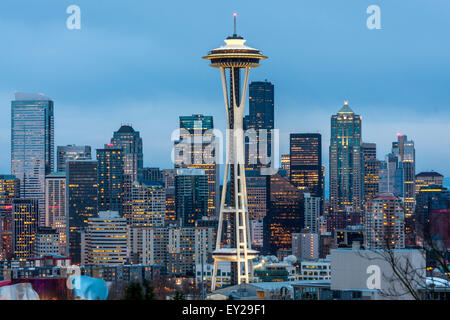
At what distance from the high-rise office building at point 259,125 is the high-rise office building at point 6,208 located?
20.6 metres

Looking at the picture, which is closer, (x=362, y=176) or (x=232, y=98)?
(x=232, y=98)

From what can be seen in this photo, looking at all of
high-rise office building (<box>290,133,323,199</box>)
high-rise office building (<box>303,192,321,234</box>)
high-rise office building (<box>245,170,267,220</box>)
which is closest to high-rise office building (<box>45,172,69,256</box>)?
high-rise office building (<box>245,170,267,220</box>)

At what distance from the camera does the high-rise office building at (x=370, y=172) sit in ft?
276

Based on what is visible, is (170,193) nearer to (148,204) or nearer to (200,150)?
(148,204)

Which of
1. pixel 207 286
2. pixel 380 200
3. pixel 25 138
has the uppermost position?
pixel 25 138

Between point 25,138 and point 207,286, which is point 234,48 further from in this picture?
point 25,138

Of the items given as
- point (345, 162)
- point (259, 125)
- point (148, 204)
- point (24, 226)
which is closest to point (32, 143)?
point (24, 226)

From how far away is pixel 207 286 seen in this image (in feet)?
190

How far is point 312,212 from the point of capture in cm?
8962

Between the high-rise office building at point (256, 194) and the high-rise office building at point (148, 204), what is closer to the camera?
the high-rise office building at point (148, 204)

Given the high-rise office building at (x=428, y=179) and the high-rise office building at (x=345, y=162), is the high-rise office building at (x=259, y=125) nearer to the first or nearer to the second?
the high-rise office building at (x=345, y=162)

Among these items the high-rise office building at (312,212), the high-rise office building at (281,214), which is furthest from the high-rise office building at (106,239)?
the high-rise office building at (312,212)
